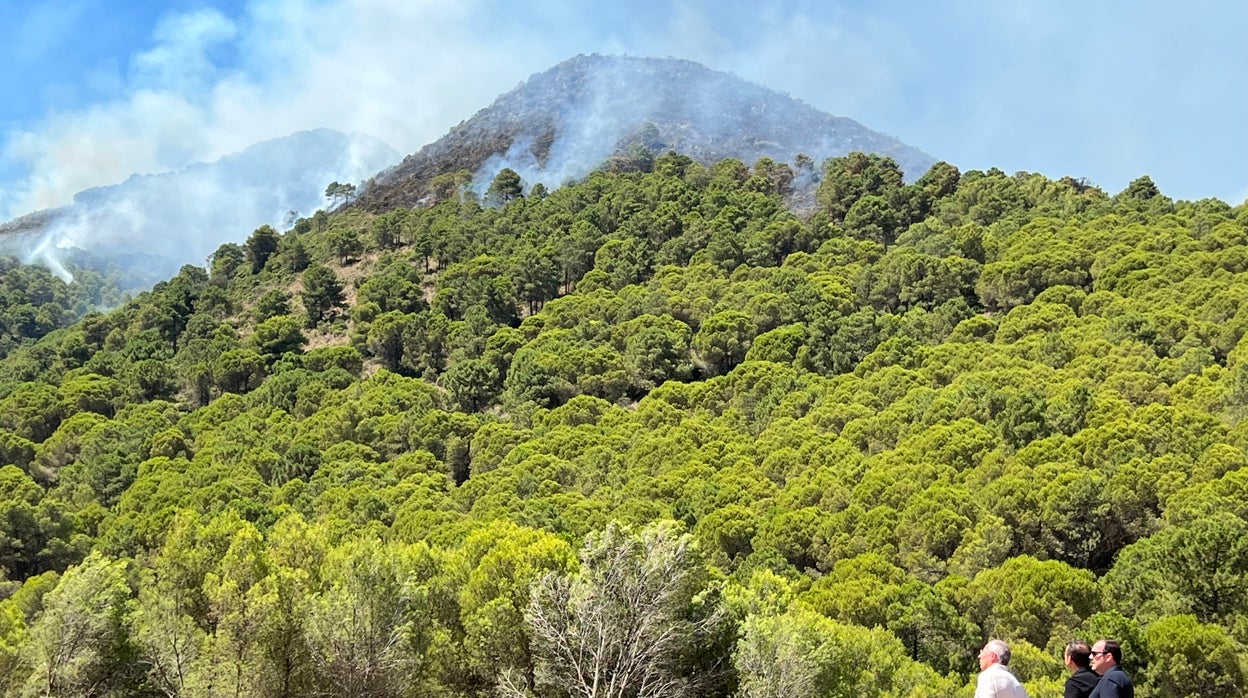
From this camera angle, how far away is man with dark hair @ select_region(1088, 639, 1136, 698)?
7305mm

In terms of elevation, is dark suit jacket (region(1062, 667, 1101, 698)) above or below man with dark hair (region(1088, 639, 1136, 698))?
below

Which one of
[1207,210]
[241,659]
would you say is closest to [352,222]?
[1207,210]

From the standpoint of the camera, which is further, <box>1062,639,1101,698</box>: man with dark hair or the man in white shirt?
<box>1062,639,1101,698</box>: man with dark hair

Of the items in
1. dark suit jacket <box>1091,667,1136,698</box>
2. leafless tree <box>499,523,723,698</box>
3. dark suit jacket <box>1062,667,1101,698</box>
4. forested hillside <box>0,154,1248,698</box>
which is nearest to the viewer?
dark suit jacket <box>1091,667,1136,698</box>

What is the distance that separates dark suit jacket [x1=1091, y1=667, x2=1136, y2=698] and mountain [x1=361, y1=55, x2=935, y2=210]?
116 m

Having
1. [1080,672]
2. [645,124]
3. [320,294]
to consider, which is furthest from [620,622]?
[645,124]

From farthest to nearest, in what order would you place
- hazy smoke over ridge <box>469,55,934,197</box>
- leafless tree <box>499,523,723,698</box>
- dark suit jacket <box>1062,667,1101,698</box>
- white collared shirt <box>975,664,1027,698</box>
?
1. hazy smoke over ridge <box>469,55,934,197</box>
2. leafless tree <box>499,523,723,698</box>
3. dark suit jacket <box>1062,667,1101,698</box>
4. white collared shirt <box>975,664,1027,698</box>

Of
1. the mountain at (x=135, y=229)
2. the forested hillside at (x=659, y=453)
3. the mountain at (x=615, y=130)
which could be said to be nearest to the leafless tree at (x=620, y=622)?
the forested hillside at (x=659, y=453)

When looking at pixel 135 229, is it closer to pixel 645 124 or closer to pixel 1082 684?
pixel 645 124

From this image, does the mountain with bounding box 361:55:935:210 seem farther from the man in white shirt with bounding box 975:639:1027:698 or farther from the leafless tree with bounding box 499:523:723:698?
the man in white shirt with bounding box 975:639:1027:698

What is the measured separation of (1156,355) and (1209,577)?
23.3 meters

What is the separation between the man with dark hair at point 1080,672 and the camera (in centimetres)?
779

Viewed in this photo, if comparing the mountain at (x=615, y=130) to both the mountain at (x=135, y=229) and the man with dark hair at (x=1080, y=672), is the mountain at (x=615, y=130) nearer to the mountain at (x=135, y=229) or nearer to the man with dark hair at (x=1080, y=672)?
the mountain at (x=135, y=229)

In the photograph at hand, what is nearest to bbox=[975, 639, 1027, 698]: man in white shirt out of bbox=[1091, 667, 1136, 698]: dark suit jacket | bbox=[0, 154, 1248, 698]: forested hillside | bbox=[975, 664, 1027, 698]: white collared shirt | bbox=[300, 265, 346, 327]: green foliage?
bbox=[975, 664, 1027, 698]: white collared shirt
